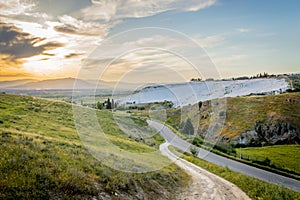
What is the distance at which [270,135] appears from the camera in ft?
309

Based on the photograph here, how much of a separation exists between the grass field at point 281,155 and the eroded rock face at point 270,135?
590 centimetres

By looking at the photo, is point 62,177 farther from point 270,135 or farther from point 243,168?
point 270,135

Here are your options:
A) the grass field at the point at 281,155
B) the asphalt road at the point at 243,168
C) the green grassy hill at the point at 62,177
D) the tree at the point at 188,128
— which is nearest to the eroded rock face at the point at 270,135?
the grass field at the point at 281,155

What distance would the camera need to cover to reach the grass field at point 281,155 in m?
62.3

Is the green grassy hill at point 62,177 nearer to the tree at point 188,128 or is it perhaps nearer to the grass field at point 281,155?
the tree at point 188,128

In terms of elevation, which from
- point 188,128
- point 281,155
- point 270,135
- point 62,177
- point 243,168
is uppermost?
point 62,177

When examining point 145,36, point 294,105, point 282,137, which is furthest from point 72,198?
point 294,105

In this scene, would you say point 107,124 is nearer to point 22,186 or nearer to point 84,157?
point 84,157

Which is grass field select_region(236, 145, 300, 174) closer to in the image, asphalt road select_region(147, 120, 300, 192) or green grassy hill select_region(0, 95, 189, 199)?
asphalt road select_region(147, 120, 300, 192)

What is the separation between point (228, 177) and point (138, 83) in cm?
2020

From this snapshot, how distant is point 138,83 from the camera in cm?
2109

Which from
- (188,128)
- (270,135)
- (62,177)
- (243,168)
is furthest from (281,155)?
(62,177)

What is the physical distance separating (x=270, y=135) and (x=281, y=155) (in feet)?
71.0

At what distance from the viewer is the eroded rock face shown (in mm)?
90438
